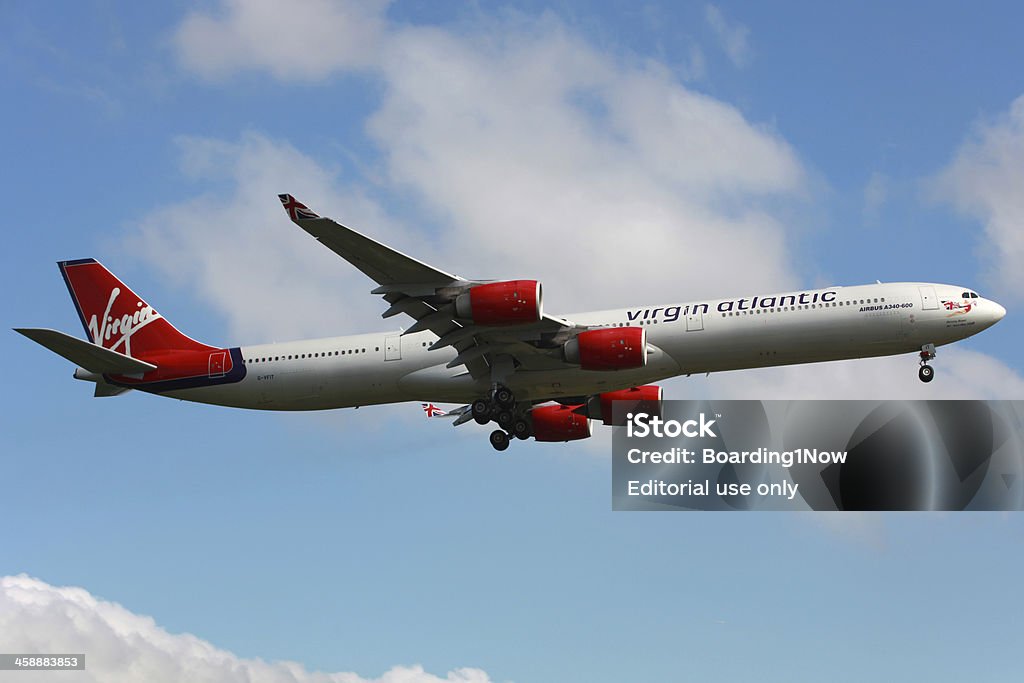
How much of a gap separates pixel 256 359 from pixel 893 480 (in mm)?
24028

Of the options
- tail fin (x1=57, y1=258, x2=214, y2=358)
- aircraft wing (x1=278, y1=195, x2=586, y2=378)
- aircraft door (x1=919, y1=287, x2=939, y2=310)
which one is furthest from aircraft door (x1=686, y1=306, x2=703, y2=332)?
tail fin (x1=57, y1=258, x2=214, y2=358)

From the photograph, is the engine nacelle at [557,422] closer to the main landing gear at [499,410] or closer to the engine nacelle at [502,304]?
the main landing gear at [499,410]

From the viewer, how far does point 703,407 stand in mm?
40281

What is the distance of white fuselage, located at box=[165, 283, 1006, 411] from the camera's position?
128 feet

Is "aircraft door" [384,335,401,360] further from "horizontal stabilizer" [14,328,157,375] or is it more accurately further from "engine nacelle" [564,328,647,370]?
"horizontal stabilizer" [14,328,157,375]

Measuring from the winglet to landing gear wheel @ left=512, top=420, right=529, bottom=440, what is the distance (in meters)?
14.3

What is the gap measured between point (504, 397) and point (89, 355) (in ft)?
53.2

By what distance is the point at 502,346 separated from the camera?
40719mm

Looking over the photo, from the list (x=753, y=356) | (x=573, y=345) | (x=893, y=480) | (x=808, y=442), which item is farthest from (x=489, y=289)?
(x=893, y=480)

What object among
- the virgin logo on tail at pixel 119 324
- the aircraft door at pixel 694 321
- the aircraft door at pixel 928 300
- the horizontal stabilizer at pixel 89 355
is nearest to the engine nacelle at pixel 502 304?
the aircraft door at pixel 694 321

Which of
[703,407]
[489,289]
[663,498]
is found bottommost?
[663,498]

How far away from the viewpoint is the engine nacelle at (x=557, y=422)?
49.3m

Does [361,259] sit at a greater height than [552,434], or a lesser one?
greater

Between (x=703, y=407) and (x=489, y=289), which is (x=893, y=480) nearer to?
(x=703, y=407)
